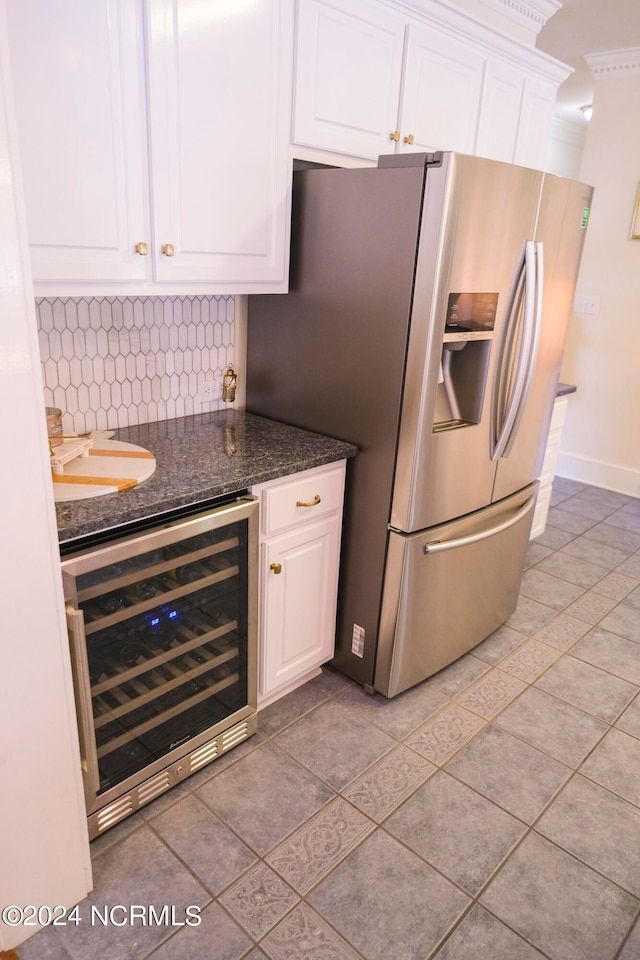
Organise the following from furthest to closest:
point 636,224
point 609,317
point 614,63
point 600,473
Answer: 1. point 600,473
2. point 609,317
3. point 636,224
4. point 614,63

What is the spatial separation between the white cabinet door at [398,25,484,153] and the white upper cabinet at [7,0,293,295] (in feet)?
1.76

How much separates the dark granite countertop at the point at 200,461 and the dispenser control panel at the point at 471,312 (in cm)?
49

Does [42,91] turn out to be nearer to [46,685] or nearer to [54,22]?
[54,22]

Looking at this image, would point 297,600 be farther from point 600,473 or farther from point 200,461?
point 600,473

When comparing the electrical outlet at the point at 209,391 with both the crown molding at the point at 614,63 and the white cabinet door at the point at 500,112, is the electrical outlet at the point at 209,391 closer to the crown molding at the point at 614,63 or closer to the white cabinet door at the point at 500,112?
the white cabinet door at the point at 500,112

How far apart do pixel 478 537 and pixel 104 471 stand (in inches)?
50.8

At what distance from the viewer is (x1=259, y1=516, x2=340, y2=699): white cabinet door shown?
1989 mm

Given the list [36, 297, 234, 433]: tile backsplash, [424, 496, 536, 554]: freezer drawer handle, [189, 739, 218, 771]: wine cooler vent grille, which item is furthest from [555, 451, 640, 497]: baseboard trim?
[189, 739, 218, 771]: wine cooler vent grille

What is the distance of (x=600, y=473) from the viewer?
15.0ft

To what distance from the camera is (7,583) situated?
3.97 feet

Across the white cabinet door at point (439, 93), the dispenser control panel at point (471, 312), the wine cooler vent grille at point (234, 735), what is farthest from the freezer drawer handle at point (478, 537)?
the white cabinet door at point (439, 93)

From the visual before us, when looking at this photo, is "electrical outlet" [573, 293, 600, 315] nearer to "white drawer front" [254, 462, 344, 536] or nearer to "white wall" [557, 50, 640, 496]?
"white wall" [557, 50, 640, 496]

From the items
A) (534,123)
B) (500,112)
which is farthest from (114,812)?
(534,123)

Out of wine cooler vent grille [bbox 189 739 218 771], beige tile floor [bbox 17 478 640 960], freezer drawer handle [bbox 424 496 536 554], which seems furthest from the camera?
freezer drawer handle [bbox 424 496 536 554]
